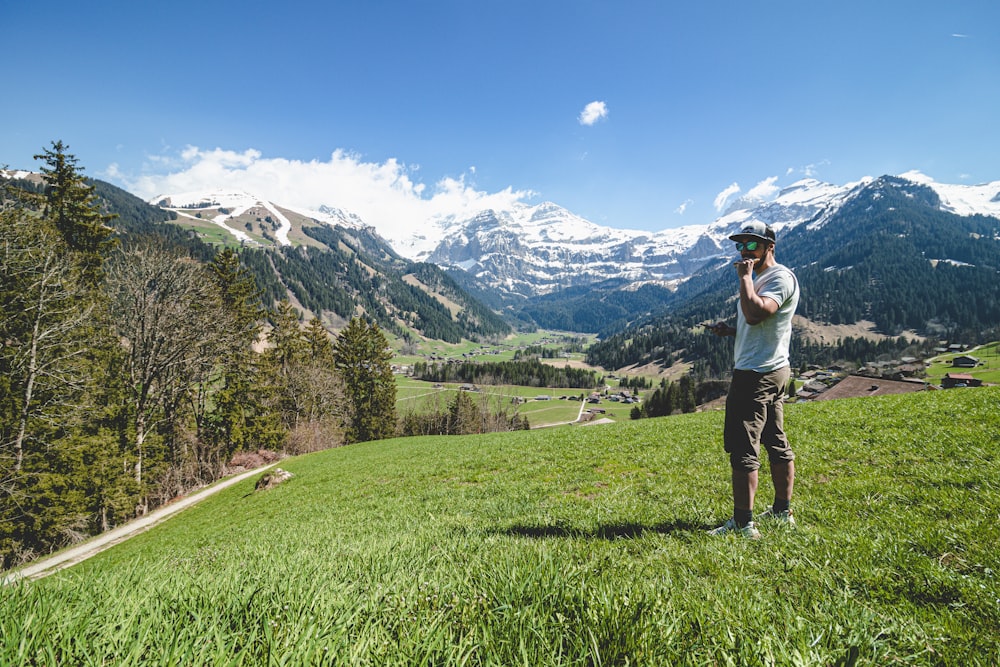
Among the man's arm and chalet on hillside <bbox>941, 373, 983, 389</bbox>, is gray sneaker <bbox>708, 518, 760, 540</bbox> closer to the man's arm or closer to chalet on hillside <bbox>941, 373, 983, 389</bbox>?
the man's arm

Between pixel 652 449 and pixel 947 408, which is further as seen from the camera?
pixel 652 449

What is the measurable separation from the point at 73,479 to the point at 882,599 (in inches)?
1215

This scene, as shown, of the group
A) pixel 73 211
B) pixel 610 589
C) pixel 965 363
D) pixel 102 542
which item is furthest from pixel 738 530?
pixel 965 363

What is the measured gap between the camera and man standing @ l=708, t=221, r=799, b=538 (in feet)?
15.6

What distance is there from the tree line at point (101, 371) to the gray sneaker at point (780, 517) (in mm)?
25288

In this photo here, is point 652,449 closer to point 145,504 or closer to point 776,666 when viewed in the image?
point 776,666

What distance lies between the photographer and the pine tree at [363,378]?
55688 millimetres

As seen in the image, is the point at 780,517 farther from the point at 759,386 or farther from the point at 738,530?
the point at 759,386

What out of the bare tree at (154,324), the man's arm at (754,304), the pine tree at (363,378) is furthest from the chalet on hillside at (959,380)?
the bare tree at (154,324)

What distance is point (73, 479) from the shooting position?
20531 mm

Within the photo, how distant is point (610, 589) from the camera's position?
2.00 metres

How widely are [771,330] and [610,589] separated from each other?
4.26m

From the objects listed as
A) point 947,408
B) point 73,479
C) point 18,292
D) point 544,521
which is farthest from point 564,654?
point 73,479

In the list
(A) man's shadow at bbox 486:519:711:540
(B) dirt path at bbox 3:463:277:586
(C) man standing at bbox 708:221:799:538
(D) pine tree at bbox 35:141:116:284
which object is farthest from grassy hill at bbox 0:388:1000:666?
(D) pine tree at bbox 35:141:116:284
